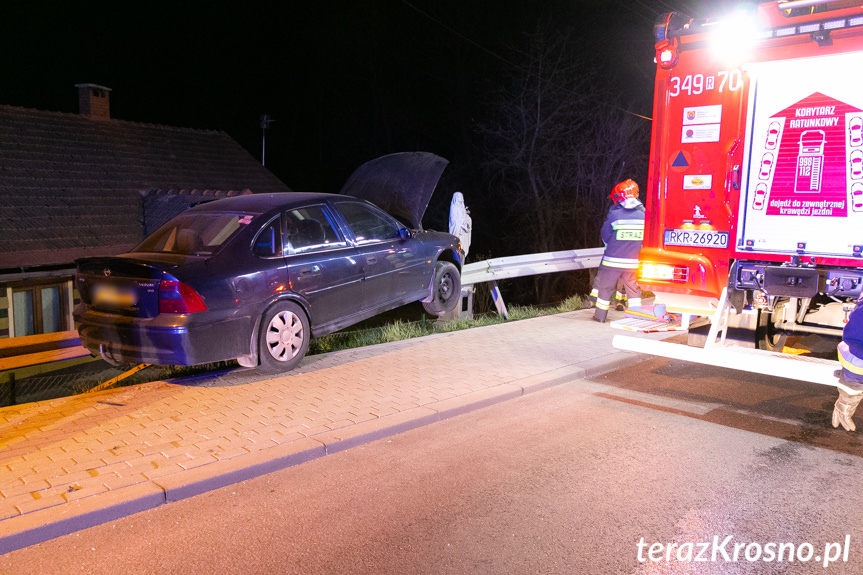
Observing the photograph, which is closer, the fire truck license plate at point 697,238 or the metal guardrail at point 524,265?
the fire truck license plate at point 697,238

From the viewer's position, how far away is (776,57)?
5461mm

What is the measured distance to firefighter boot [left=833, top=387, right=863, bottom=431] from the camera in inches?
199

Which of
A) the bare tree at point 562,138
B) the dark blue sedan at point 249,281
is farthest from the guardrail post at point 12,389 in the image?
the bare tree at point 562,138

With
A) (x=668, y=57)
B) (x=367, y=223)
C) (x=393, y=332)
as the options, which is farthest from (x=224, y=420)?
(x=668, y=57)

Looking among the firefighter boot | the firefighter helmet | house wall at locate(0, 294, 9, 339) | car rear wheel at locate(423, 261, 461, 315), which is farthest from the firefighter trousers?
house wall at locate(0, 294, 9, 339)

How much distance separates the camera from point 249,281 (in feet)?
19.9

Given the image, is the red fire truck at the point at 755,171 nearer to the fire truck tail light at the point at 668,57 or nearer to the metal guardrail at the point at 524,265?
the fire truck tail light at the point at 668,57

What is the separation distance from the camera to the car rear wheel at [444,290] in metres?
8.94

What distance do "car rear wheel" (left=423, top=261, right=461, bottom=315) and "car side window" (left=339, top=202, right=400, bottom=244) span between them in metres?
1.13

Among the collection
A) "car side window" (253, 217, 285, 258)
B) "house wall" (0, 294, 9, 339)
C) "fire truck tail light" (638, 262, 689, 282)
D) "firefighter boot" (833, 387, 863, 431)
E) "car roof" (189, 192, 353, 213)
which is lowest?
"house wall" (0, 294, 9, 339)

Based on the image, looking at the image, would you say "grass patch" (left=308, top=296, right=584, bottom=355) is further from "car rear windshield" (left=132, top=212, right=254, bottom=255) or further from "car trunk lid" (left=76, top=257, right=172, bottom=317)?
"car trunk lid" (left=76, top=257, right=172, bottom=317)

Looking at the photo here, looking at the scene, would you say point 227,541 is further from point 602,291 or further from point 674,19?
point 602,291

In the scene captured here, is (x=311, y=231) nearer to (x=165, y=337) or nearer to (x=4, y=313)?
(x=165, y=337)

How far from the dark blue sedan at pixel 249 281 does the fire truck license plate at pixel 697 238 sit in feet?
10.6
